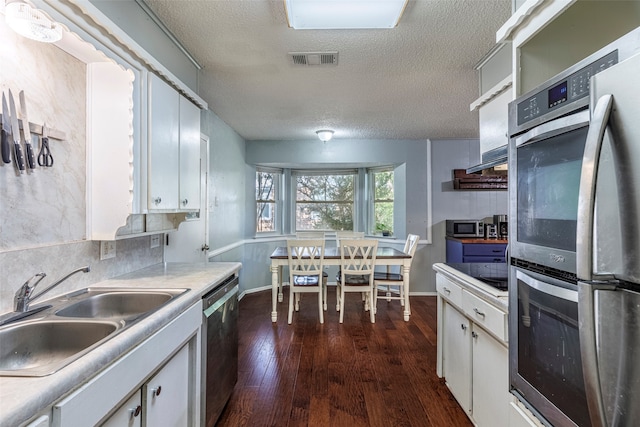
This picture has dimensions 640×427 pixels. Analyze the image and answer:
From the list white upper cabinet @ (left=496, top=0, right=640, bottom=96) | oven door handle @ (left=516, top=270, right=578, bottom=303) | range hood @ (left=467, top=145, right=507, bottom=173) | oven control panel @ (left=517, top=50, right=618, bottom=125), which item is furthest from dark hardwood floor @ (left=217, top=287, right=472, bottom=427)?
white upper cabinet @ (left=496, top=0, right=640, bottom=96)

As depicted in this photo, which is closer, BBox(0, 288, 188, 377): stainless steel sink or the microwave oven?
BBox(0, 288, 188, 377): stainless steel sink

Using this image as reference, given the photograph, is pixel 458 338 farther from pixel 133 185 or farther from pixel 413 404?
pixel 133 185

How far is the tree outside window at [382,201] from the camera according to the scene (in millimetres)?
5066

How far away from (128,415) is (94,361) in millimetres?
317

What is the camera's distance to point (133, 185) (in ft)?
4.87

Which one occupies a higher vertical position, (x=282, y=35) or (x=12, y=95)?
(x=282, y=35)

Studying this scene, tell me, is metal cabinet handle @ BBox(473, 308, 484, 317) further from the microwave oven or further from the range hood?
the microwave oven

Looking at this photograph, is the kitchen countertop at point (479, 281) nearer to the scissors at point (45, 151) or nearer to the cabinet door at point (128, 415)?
the cabinet door at point (128, 415)

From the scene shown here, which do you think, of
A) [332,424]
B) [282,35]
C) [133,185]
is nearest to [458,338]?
[332,424]

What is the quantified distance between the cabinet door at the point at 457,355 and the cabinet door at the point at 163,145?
6.31 feet

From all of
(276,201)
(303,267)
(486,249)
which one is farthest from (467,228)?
(276,201)

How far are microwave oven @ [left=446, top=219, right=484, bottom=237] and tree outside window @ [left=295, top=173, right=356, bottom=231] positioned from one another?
1.80 m

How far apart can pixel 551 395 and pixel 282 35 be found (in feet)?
7.19

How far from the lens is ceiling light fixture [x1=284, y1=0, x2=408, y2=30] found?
1.55 metres
